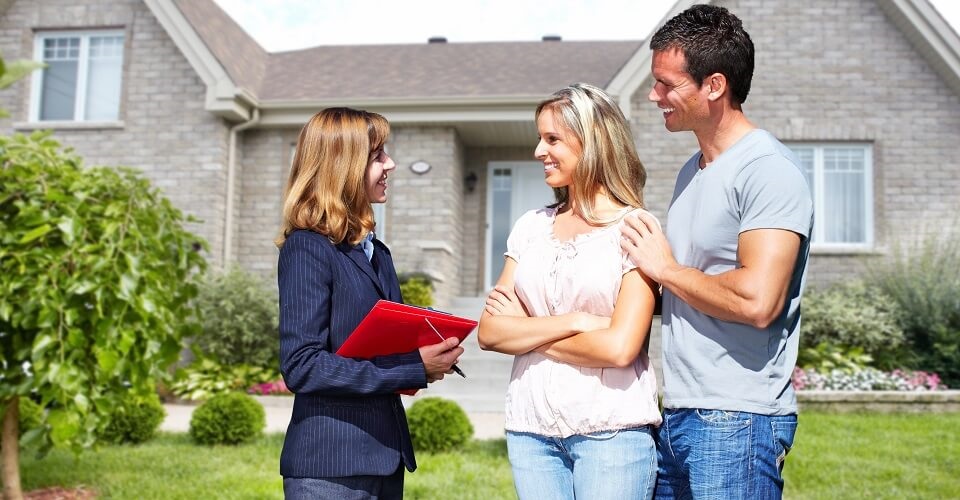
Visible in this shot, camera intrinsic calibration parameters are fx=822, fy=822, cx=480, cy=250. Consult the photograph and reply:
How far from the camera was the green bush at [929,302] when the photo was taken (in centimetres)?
1059

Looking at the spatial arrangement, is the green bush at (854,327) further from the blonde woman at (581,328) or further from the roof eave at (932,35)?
the blonde woman at (581,328)

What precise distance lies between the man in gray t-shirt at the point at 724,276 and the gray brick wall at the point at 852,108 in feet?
34.0

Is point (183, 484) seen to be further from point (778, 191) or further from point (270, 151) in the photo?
point (270, 151)

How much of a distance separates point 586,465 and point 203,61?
481 inches

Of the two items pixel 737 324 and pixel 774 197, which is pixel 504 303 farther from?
pixel 774 197

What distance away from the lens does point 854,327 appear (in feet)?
35.7

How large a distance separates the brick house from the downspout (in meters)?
0.03

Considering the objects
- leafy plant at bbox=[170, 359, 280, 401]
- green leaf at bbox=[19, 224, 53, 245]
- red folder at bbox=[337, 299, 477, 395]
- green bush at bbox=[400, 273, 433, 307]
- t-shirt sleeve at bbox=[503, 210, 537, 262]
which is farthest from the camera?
green bush at bbox=[400, 273, 433, 307]

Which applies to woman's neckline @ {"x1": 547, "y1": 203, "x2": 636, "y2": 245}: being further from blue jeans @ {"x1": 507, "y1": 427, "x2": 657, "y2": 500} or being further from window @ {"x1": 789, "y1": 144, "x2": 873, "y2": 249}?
window @ {"x1": 789, "y1": 144, "x2": 873, "y2": 249}

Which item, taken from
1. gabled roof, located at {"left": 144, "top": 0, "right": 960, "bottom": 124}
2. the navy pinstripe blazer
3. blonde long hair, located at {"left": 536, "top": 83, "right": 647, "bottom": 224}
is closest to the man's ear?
blonde long hair, located at {"left": 536, "top": 83, "right": 647, "bottom": 224}

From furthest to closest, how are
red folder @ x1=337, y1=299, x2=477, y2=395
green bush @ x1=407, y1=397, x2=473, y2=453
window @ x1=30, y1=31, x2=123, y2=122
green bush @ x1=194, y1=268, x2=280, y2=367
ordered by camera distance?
window @ x1=30, y1=31, x2=123, y2=122 < green bush @ x1=194, y1=268, x2=280, y2=367 < green bush @ x1=407, y1=397, x2=473, y2=453 < red folder @ x1=337, y1=299, x2=477, y2=395

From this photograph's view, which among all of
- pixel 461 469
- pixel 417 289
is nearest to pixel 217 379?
pixel 417 289

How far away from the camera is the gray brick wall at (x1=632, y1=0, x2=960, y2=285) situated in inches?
490

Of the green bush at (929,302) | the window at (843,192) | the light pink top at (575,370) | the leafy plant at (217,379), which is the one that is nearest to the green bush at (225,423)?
the leafy plant at (217,379)
